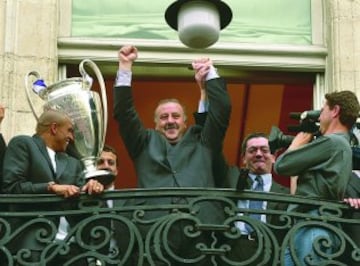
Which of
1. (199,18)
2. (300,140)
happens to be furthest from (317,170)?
(199,18)

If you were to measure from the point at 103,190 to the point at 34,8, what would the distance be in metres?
2.83

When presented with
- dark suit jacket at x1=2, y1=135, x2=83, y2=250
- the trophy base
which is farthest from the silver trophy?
dark suit jacket at x1=2, y1=135, x2=83, y2=250

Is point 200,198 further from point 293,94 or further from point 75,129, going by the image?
point 293,94

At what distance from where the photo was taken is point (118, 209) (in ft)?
31.8

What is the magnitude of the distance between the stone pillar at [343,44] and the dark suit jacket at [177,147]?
2.21m

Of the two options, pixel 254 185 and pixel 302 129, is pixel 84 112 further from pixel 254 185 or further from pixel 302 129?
pixel 302 129

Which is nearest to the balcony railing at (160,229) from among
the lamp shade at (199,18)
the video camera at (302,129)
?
the video camera at (302,129)

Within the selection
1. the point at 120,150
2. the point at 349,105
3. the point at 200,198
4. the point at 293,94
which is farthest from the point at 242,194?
the point at 120,150

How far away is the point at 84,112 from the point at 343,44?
9.12ft

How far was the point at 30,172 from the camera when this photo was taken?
984cm

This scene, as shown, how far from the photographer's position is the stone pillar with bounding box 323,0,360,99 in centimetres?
1215

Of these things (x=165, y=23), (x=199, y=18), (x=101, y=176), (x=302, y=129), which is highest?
(x=165, y=23)

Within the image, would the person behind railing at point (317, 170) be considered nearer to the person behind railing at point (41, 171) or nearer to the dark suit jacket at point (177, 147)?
the dark suit jacket at point (177, 147)

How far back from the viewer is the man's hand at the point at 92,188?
970 cm
